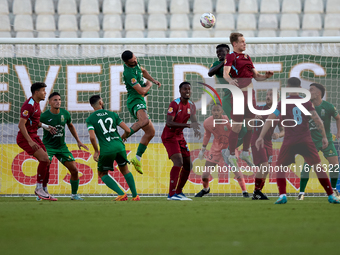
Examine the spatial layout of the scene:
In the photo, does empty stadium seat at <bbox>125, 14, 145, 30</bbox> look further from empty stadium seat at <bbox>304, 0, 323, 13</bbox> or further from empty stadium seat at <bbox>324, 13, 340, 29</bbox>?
empty stadium seat at <bbox>324, 13, 340, 29</bbox>

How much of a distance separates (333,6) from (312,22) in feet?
3.20

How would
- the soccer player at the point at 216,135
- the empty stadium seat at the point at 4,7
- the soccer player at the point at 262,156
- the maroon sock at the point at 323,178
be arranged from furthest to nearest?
the empty stadium seat at the point at 4,7
the soccer player at the point at 216,135
the soccer player at the point at 262,156
the maroon sock at the point at 323,178

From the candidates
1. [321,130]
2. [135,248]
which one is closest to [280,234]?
[135,248]

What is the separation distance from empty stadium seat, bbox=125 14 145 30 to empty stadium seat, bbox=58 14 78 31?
138cm

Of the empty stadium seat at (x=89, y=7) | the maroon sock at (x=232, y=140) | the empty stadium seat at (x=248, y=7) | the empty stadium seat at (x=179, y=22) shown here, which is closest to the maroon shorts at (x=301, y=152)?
the maroon sock at (x=232, y=140)

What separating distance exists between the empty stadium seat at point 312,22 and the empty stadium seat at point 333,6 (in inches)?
20.8

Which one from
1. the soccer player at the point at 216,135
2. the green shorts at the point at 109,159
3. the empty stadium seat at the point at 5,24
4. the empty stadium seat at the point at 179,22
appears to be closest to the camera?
the green shorts at the point at 109,159

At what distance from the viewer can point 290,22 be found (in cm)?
1245

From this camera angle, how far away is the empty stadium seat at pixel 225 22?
12370 mm

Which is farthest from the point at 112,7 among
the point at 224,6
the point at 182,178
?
the point at 182,178

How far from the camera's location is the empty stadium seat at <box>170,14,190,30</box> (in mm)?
12438

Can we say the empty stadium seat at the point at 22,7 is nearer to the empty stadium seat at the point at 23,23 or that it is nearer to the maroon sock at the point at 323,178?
the empty stadium seat at the point at 23,23

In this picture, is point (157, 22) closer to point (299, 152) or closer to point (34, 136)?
point (34, 136)

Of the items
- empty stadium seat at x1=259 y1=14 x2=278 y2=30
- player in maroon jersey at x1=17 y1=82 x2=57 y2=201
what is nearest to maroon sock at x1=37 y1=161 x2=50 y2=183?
player in maroon jersey at x1=17 y1=82 x2=57 y2=201
